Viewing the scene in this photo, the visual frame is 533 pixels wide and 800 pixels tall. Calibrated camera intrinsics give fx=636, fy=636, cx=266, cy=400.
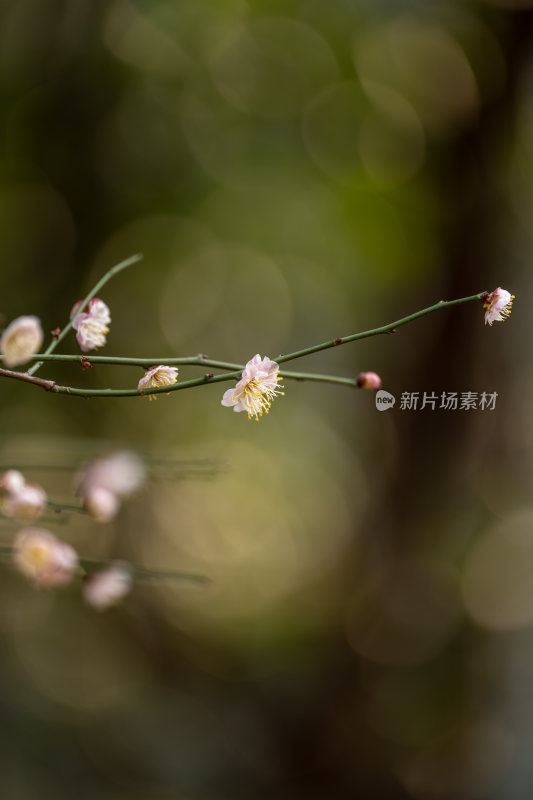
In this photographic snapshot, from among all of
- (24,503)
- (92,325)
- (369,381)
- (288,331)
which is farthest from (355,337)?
(288,331)

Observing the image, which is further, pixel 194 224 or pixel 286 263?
pixel 286 263

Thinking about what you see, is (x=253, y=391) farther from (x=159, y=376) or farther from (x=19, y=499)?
(x=19, y=499)

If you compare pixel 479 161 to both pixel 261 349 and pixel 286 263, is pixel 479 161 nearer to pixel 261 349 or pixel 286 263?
pixel 286 263

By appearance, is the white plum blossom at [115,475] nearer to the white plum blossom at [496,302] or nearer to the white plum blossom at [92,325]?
the white plum blossom at [92,325]

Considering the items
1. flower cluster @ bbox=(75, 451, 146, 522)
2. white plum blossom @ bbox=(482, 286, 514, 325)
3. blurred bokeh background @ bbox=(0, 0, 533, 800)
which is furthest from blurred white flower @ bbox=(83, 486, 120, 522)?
blurred bokeh background @ bbox=(0, 0, 533, 800)

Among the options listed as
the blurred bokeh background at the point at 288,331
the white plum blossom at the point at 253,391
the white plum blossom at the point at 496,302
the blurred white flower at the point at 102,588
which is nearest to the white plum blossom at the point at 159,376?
the white plum blossom at the point at 253,391

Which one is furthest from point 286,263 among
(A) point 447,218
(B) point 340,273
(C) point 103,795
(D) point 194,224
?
(C) point 103,795

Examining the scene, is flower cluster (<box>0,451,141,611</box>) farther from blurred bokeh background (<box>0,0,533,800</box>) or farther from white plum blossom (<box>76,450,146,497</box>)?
blurred bokeh background (<box>0,0,533,800</box>)
